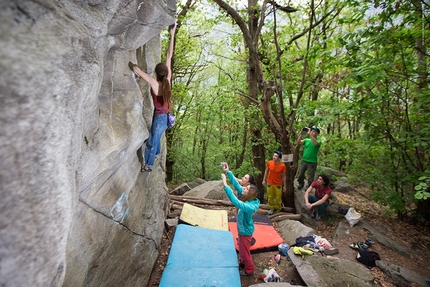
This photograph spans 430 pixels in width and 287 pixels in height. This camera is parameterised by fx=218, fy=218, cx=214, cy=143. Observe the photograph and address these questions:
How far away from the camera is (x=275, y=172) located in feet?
24.0

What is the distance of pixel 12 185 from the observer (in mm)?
1155

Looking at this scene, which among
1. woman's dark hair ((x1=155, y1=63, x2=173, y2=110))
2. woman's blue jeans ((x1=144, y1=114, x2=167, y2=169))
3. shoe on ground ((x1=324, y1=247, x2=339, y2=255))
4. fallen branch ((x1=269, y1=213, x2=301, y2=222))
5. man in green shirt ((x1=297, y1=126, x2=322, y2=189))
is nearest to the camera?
woman's dark hair ((x1=155, y1=63, x2=173, y2=110))

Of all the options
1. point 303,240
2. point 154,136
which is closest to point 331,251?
point 303,240

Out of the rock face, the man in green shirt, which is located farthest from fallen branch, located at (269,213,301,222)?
the rock face

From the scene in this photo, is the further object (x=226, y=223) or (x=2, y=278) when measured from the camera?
(x=226, y=223)

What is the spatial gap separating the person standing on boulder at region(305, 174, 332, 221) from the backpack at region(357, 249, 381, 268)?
1512 mm

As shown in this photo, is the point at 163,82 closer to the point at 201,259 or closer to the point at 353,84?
the point at 201,259

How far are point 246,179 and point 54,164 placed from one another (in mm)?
3691

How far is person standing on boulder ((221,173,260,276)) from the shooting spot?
4270 mm

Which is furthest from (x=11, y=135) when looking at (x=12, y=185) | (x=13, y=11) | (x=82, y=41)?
(x=82, y=41)

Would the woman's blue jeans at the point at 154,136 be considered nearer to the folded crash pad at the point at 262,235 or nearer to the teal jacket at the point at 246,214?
the teal jacket at the point at 246,214

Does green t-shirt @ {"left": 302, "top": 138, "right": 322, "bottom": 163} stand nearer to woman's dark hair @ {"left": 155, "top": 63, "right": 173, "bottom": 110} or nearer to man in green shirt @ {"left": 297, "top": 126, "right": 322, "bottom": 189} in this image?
man in green shirt @ {"left": 297, "top": 126, "right": 322, "bottom": 189}

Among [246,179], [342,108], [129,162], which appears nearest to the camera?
[129,162]

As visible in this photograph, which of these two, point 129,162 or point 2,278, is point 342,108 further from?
point 2,278
